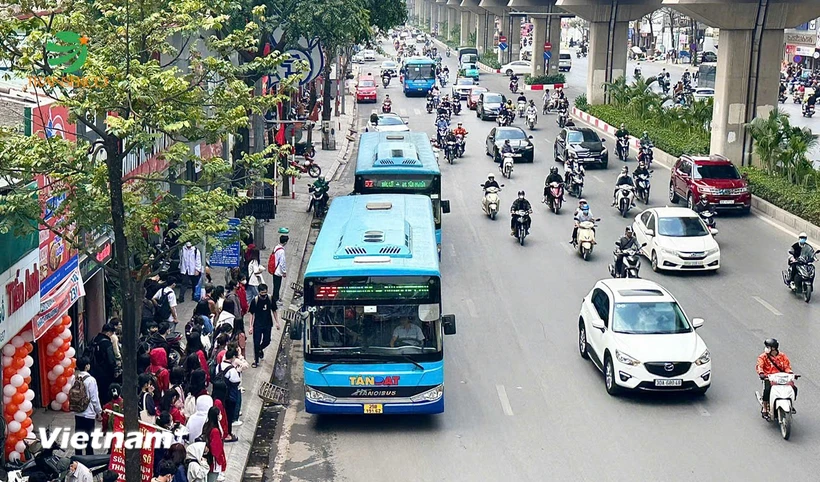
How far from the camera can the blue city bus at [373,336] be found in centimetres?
1656

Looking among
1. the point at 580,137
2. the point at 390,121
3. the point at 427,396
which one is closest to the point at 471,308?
the point at 427,396

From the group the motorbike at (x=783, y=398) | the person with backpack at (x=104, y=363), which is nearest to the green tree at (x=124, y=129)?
the person with backpack at (x=104, y=363)

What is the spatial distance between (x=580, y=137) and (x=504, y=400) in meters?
27.7

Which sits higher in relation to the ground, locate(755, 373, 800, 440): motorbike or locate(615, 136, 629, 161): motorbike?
locate(615, 136, 629, 161): motorbike

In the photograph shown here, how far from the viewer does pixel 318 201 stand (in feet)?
116

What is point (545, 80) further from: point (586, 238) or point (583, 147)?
point (586, 238)

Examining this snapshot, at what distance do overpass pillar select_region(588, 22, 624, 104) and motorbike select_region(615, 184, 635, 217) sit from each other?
30503 mm

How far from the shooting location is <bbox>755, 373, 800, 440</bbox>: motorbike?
648 inches

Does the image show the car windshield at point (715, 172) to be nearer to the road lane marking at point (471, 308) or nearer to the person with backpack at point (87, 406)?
the road lane marking at point (471, 308)

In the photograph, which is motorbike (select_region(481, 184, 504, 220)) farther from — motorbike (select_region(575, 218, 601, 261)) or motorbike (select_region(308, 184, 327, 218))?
motorbike (select_region(575, 218, 601, 261))

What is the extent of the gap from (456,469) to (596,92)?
51.9 metres

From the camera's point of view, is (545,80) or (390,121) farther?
(545,80)

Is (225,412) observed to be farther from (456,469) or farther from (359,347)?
(456,469)

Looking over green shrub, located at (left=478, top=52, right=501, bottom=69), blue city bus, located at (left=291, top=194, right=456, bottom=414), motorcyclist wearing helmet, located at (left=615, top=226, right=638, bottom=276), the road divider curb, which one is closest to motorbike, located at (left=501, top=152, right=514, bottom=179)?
the road divider curb
